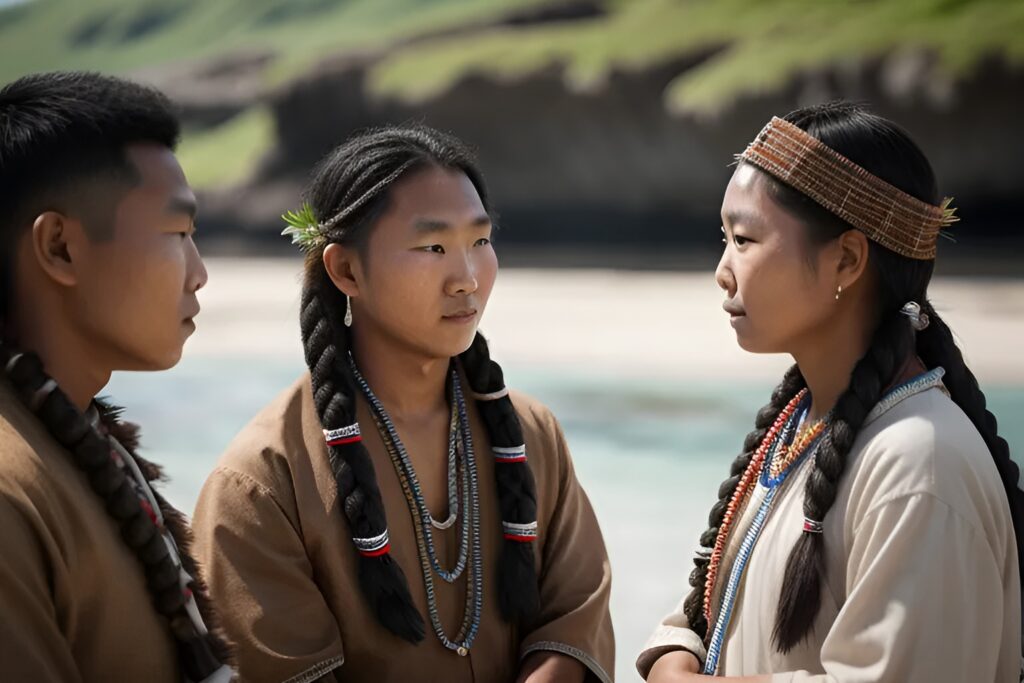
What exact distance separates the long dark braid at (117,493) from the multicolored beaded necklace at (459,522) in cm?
59

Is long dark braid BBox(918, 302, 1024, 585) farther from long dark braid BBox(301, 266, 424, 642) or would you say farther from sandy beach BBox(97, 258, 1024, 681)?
sandy beach BBox(97, 258, 1024, 681)

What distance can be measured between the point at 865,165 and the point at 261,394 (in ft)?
31.3

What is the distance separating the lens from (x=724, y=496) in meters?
2.59

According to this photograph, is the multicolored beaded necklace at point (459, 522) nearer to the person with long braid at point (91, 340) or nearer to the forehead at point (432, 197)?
→ the forehead at point (432, 197)

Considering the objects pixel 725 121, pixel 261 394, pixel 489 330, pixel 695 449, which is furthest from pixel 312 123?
pixel 695 449

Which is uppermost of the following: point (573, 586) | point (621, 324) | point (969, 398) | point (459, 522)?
point (621, 324)

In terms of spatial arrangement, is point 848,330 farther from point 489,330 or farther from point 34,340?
point 489,330

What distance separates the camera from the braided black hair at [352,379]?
7.91 ft

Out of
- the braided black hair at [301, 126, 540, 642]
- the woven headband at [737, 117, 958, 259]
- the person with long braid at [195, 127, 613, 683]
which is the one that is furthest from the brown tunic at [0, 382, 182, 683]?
the woven headband at [737, 117, 958, 259]

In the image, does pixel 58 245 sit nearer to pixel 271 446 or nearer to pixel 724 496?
pixel 271 446

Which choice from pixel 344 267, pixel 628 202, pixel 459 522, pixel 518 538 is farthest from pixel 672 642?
pixel 628 202

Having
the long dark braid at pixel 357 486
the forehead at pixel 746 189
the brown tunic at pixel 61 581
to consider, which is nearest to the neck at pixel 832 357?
the forehead at pixel 746 189

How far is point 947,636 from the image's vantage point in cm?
200

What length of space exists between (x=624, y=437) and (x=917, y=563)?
24.4 ft
